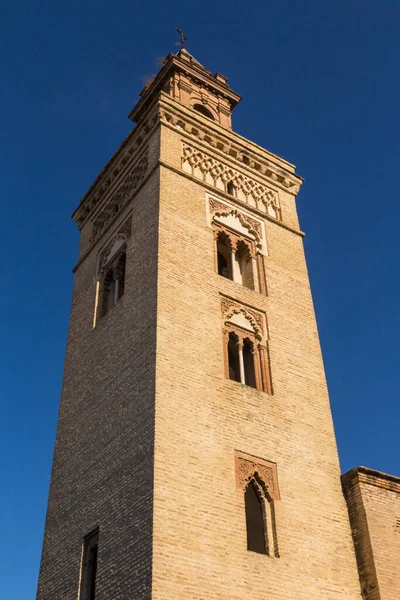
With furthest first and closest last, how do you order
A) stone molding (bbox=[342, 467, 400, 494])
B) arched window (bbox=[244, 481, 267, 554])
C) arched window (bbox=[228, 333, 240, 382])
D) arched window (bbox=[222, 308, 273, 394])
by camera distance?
arched window (bbox=[228, 333, 240, 382]) → arched window (bbox=[222, 308, 273, 394]) → stone molding (bbox=[342, 467, 400, 494]) → arched window (bbox=[244, 481, 267, 554])

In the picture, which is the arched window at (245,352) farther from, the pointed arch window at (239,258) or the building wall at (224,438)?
the pointed arch window at (239,258)

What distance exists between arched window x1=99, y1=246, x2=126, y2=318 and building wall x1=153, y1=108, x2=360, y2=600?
177 cm

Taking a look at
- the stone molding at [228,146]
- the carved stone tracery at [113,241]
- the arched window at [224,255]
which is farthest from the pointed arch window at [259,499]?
the stone molding at [228,146]

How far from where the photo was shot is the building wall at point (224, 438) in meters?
9.46

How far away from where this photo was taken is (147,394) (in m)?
10.8

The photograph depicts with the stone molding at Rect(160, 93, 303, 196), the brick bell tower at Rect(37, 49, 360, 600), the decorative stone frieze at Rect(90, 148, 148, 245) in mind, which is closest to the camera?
the brick bell tower at Rect(37, 49, 360, 600)

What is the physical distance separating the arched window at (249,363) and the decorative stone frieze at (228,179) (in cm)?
420

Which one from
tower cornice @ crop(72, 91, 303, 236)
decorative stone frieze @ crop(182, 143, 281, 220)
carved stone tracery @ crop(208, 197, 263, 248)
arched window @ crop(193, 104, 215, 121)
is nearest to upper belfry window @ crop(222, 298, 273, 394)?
carved stone tracery @ crop(208, 197, 263, 248)

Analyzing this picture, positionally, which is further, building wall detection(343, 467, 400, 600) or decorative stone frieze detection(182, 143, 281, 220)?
decorative stone frieze detection(182, 143, 281, 220)

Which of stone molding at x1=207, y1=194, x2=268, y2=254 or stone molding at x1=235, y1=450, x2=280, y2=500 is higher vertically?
stone molding at x1=207, y1=194, x2=268, y2=254

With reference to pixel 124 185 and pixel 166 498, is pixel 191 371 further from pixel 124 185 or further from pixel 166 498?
pixel 124 185

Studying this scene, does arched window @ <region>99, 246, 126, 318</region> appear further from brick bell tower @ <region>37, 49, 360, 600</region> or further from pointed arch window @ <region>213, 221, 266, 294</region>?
pointed arch window @ <region>213, 221, 266, 294</region>

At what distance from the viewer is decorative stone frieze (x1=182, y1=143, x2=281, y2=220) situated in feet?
51.0

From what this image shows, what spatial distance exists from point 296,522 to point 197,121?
9485mm
